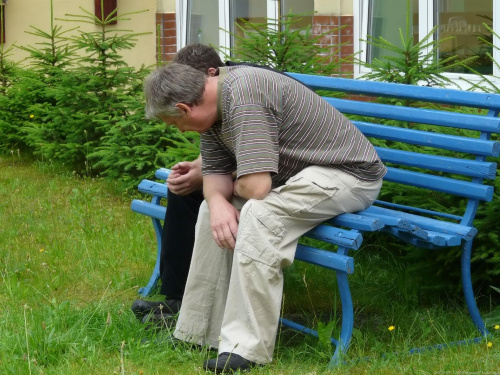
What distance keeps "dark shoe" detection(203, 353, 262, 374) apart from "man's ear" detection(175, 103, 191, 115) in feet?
3.01

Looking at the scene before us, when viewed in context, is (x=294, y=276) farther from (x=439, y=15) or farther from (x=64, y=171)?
(x=64, y=171)

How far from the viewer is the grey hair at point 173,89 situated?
144 inches

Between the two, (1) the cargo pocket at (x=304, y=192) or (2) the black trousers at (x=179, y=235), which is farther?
(2) the black trousers at (x=179, y=235)

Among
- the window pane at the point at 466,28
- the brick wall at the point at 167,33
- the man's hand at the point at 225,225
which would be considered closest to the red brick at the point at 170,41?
the brick wall at the point at 167,33

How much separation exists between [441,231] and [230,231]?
833mm

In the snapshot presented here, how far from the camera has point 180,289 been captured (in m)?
4.31

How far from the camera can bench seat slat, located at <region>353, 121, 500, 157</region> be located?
384 cm

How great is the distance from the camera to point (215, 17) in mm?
9648

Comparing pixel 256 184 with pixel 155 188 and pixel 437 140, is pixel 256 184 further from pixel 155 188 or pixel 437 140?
pixel 155 188

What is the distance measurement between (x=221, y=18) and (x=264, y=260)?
6281 mm

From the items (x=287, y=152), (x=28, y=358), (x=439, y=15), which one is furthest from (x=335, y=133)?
(x=439, y=15)

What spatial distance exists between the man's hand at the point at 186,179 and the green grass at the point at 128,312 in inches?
22.9

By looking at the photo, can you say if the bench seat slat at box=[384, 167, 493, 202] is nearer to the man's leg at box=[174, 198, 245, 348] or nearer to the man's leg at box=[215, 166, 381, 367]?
the man's leg at box=[215, 166, 381, 367]

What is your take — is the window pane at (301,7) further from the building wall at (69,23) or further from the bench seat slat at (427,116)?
the bench seat slat at (427,116)
